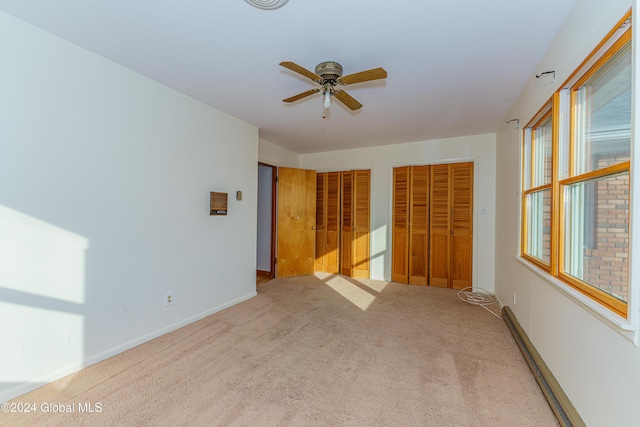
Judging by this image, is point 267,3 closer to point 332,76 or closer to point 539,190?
point 332,76

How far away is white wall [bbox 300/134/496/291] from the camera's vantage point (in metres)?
4.19

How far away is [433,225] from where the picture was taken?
14.8ft

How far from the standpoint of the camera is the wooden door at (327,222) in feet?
17.5

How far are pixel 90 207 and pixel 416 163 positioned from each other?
165 inches

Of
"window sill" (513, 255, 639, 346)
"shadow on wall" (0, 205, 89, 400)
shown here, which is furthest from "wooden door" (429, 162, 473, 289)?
"shadow on wall" (0, 205, 89, 400)

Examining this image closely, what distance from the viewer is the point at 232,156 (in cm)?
351

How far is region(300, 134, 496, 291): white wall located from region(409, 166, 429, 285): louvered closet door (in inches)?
10.3

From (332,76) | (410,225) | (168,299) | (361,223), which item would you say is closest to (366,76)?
(332,76)

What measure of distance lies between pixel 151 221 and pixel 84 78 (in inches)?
47.0

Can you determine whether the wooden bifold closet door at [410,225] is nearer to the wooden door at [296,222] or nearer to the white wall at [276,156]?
the wooden door at [296,222]

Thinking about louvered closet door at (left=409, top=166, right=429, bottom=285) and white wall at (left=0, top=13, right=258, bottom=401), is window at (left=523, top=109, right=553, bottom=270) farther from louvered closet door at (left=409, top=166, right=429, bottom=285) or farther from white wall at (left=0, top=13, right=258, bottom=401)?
white wall at (left=0, top=13, right=258, bottom=401)

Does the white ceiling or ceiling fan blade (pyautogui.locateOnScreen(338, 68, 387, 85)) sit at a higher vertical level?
the white ceiling

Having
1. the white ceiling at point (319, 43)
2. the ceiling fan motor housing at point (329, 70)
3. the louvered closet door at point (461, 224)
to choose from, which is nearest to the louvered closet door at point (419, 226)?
the louvered closet door at point (461, 224)

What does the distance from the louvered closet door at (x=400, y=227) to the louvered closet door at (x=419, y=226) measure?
0.06 metres
